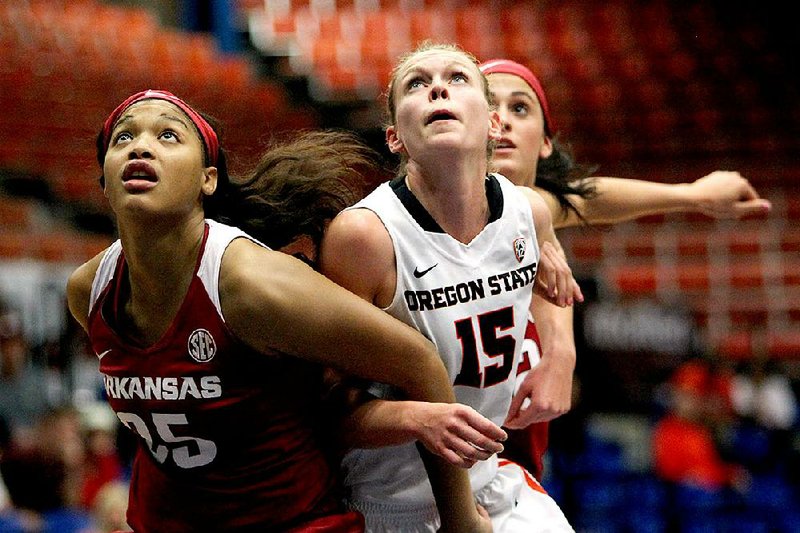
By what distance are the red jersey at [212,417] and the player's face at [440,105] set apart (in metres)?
0.50

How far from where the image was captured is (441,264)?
2879 millimetres

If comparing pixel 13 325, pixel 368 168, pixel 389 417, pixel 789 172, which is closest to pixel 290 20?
pixel 789 172

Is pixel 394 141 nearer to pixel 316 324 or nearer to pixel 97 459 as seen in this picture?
pixel 316 324

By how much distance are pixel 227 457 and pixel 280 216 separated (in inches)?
25.3

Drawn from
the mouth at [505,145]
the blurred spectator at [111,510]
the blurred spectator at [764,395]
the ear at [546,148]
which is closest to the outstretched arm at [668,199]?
the ear at [546,148]

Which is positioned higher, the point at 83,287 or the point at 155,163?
the point at 155,163

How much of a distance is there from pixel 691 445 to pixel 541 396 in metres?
4.40

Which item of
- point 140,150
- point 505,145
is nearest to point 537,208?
point 505,145

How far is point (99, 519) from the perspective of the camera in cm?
482

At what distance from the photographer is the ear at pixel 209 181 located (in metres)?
2.88

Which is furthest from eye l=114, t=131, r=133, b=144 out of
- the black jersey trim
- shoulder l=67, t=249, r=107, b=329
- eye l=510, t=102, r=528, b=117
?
eye l=510, t=102, r=528, b=117

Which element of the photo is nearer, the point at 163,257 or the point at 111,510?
the point at 163,257

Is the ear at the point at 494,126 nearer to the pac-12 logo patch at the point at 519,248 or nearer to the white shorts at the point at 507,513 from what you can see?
the pac-12 logo patch at the point at 519,248

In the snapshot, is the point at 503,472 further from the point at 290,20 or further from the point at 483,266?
the point at 290,20
